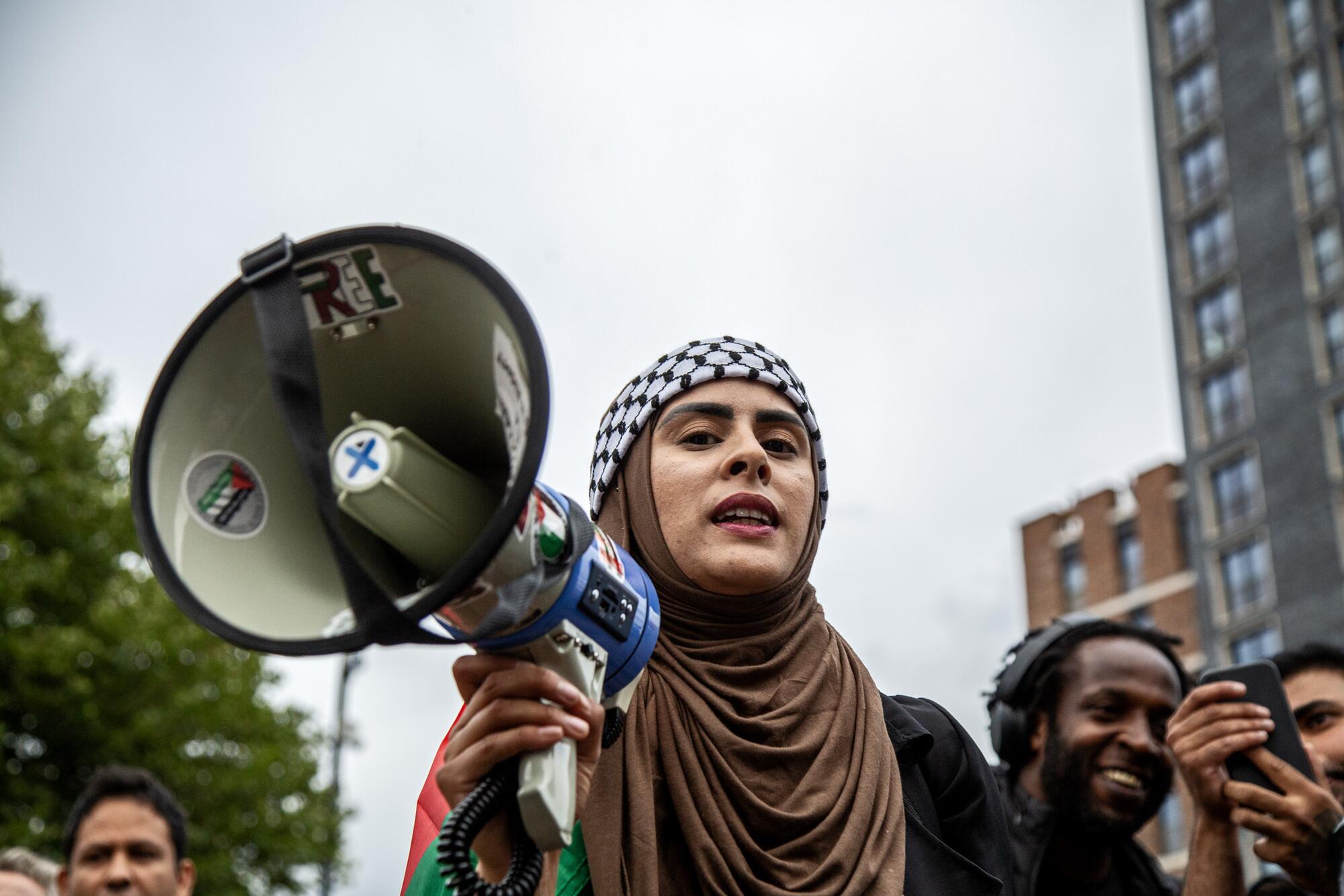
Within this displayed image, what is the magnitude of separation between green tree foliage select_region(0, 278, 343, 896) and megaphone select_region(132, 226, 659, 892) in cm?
1376

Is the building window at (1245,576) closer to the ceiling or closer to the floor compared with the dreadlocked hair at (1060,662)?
closer to the ceiling

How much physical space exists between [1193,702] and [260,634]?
2407mm

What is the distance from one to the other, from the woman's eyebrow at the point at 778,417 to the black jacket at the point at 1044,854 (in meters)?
1.49

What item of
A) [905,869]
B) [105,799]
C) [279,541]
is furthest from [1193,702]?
[105,799]

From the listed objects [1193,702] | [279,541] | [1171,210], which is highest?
[1171,210]

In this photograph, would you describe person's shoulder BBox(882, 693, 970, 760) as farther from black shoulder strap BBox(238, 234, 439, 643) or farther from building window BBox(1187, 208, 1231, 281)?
building window BBox(1187, 208, 1231, 281)

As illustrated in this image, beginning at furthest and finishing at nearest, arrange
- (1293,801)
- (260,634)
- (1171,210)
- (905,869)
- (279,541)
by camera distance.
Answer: (1171,210)
(1293,801)
(905,869)
(279,541)
(260,634)

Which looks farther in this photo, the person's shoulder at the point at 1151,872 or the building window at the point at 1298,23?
the building window at the point at 1298,23

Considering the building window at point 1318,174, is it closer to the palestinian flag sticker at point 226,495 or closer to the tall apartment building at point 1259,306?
the tall apartment building at point 1259,306

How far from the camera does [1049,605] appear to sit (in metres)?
Answer: 60.0

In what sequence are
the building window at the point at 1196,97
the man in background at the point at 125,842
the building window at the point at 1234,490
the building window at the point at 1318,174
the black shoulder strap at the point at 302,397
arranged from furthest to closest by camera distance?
the building window at the point at 1196,97 < the building window at the point at 1318,174 < the building window at the point at 1234,490 < the man in background at the point at 125,842 < the black shoulder strap at the point at 302,397

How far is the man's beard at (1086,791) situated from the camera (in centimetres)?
451

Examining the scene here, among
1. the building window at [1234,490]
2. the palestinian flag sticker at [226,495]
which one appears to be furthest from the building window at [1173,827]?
the palestinian flag sticker at [226,495]

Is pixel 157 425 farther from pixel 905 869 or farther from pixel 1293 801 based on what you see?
→ pixel 1293 801
